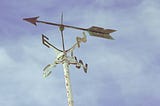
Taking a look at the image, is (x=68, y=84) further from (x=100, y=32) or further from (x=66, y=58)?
(x=100, y=32)

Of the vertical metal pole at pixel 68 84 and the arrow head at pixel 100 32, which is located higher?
the arrow head at pixel 100 32

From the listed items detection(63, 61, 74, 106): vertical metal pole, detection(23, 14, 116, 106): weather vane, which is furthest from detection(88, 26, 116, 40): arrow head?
detection(63, 61, 74, 106): vertical metal pole

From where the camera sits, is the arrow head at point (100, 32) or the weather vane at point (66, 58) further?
the arrow head at point (100, 32)

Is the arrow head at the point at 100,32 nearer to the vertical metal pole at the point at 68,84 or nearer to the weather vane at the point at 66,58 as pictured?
the weather vane at the point at 66,58

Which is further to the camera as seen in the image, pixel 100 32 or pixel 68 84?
pixel 100 32

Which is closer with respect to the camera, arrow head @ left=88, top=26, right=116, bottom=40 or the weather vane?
the weather vane

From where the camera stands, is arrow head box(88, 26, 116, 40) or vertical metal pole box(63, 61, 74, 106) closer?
vertical metal pole box(63, 61, 74, 106)

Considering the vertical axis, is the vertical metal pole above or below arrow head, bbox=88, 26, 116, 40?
below

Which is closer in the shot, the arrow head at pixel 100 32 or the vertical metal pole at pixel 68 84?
the vertical metal pole at pixel 68 84

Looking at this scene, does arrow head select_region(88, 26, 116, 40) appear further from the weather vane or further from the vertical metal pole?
the vertical metal pole

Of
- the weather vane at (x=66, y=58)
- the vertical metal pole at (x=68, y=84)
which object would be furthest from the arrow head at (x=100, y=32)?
the vertical metal pole at (x=68, y=84)

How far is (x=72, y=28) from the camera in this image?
1596 cm

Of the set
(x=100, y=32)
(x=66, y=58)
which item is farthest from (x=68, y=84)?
(x=100, y=32)

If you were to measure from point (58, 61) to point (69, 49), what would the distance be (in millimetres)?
802
